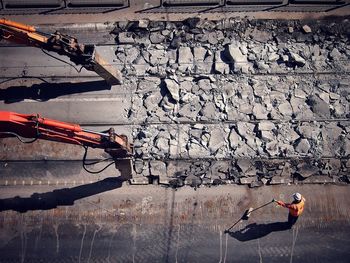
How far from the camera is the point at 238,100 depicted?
665 inches

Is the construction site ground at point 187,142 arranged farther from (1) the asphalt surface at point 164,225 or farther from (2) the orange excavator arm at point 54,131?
(2) the orange excavator arm at point 54,131

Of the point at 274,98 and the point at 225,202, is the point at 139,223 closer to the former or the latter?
the point at 225,202

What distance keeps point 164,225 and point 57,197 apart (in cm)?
426

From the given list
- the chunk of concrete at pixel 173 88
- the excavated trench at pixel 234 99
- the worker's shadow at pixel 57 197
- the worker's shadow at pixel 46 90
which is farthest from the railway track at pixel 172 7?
the worker's shadow at pixel 57 197

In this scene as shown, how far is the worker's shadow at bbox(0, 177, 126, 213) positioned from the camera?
50.4ft

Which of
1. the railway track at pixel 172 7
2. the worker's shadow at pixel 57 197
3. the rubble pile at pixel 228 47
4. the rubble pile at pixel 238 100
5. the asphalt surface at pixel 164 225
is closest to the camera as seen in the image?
the asphalt surface at pixel 164 225

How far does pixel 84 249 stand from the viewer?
1462 centimetres

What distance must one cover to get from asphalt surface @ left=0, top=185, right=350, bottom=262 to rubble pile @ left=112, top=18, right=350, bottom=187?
2.35ft

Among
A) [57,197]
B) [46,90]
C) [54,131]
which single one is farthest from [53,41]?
[57,197]

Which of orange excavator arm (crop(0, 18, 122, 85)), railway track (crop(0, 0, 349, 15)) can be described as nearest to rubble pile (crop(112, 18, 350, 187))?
railway track (crop(0, 0, 349, 15))

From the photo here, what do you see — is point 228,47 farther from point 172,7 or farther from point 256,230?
point 256,230

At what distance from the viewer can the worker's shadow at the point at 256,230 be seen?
580 inches

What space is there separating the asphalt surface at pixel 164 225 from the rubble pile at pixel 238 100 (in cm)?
72

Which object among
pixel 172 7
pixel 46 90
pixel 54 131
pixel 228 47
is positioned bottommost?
pixel 54 131
